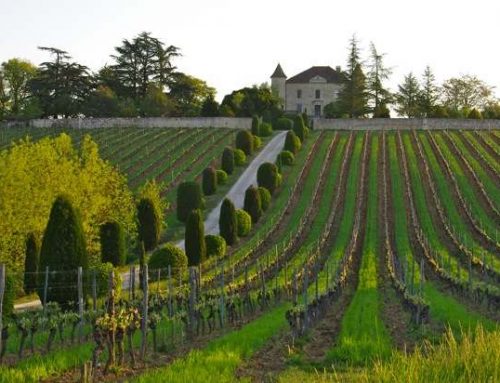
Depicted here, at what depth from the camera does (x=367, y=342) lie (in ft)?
43.0

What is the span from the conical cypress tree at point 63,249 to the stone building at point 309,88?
95211 mm

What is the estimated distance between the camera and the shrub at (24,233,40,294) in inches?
1144

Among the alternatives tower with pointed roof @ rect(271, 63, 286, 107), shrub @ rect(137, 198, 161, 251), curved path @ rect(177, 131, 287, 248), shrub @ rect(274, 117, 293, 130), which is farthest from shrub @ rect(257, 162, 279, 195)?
tower with pointed roof @ rect(271, 63, 286, 107)

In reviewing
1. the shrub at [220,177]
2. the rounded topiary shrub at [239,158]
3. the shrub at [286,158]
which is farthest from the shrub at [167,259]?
the rounded topiary shrub at [239,158]

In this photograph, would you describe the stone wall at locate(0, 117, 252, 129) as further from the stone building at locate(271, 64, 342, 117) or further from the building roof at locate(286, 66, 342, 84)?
the building roof at locate(286, 66, 342, 84)

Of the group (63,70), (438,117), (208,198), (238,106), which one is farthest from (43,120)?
(438,117)

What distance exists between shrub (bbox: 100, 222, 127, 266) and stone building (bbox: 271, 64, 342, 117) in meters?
86.2

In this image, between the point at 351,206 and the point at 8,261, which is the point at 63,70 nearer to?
the point at 351,206

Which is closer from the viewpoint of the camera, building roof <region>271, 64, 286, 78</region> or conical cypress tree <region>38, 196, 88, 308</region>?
conical cypress tree <region>38, 196, 88, 308</region>

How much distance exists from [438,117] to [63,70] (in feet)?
154

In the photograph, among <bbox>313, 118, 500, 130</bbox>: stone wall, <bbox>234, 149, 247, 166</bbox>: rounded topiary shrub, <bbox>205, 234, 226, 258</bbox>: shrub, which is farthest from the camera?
<bbox>313, 118, 500, 130</bbox>: stone wall

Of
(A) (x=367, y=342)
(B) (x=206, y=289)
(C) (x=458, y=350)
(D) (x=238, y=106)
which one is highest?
(D) (x=238, y=106)

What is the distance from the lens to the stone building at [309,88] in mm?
118438

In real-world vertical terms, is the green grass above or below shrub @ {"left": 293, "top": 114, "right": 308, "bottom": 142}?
below
